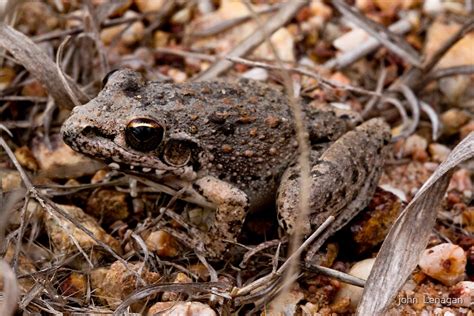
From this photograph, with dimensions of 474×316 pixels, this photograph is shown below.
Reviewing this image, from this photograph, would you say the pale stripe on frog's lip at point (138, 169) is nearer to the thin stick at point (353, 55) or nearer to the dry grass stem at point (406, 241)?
the dry grass stem at point (406, 241)

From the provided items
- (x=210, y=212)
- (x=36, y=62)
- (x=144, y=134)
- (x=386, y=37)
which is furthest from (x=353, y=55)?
(x=36, y=62)

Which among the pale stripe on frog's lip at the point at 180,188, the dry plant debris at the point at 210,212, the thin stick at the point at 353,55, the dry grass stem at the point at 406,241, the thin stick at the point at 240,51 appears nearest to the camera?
the dry grass stem at the point at 406,241

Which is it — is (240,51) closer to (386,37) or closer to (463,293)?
(386,37)

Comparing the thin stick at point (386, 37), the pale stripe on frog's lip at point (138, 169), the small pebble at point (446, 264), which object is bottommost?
the small pebble at point (446, 264)

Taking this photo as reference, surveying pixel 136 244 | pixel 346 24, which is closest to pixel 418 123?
pixel 346 24

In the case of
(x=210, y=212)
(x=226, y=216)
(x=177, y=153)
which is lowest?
(x=210, y=212)

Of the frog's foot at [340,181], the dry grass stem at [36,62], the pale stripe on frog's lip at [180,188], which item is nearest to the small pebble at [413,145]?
the frog's foot at [340,181]

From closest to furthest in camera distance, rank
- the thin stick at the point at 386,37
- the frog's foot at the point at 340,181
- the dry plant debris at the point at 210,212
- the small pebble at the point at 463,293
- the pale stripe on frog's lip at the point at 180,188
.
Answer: the dry plant debris at the point at 210,212 → the small pebble at the point at 463,293 → the frog's foot at the point at 340,181 → the pale stripe on frog's lip at the point at 180,188 → the thin stick at the point at 386,37
